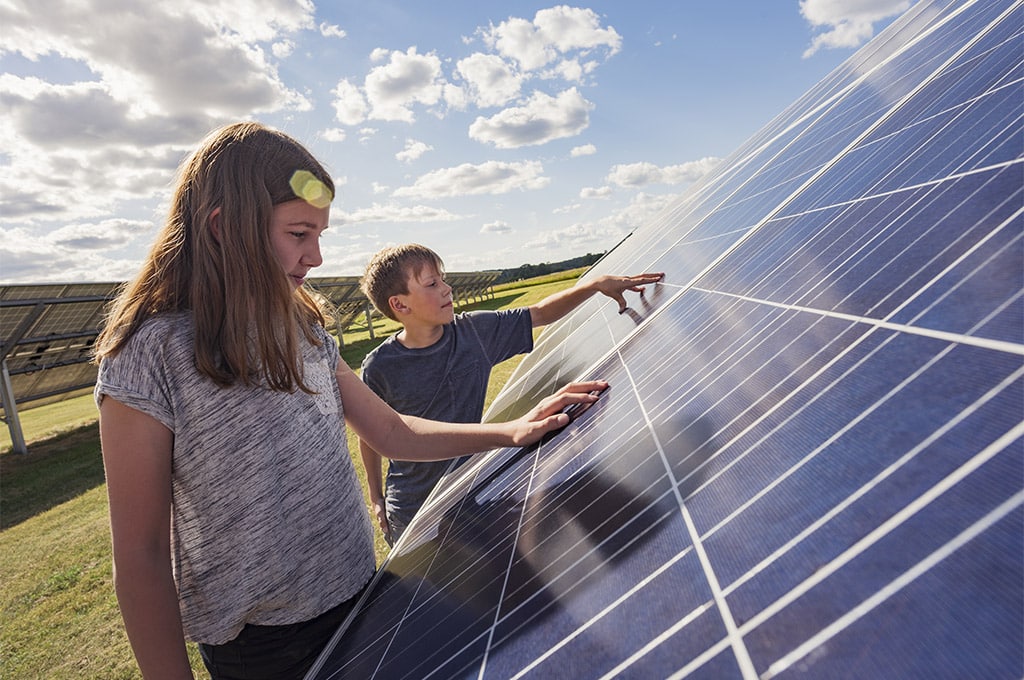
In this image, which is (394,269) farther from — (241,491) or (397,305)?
(241,491)

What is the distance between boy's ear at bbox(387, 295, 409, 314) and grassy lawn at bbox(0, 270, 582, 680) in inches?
132

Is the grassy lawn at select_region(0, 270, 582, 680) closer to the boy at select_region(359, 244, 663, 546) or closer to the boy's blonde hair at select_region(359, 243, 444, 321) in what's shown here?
the boy at select_region(359, 244, 663, 546)

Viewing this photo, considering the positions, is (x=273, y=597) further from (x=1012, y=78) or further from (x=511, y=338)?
(x=1012, y=78)

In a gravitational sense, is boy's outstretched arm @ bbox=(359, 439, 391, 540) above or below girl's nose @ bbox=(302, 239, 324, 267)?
below

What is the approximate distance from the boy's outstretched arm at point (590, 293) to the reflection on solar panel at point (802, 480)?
1248 millimetres

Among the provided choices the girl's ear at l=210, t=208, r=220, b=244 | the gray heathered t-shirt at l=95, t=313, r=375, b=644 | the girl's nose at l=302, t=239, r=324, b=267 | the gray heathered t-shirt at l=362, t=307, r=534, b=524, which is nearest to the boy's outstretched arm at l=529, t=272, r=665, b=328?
the gray heathered t-shirt at l=362, t=307, r=534, b=524

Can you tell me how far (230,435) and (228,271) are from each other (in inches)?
22.5

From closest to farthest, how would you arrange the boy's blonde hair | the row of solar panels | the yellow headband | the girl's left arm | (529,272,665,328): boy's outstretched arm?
the yellow headband → the girl's left arm → (529,272,665,328): boy's outstretched arm → the boy's blonde hair → the row of solar panels

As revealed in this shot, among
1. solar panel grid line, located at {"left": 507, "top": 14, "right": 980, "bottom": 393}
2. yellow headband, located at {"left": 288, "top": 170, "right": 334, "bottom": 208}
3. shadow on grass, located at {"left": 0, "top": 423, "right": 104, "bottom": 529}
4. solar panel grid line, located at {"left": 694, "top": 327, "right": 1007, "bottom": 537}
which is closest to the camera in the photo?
solar panel grid line, located at {"left": 694, "top": 327, "right": 1007, "bottom": 537}

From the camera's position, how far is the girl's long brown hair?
2002mm

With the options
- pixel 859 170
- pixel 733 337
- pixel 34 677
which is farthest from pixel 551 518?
pixel 34 677

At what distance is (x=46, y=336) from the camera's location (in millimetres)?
18422

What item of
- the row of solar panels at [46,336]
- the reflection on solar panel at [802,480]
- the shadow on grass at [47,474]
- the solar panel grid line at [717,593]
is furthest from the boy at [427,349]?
the shadow on grass at [47,474]

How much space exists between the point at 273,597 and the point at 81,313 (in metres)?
21.4
